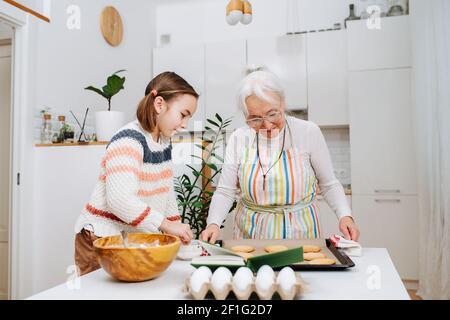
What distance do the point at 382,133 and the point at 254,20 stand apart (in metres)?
1.78

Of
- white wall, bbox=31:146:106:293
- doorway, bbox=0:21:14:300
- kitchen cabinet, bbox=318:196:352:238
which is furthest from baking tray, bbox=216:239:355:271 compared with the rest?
kitchen cabinet, bbox=318:196:352:238

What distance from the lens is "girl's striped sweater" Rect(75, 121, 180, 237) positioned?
1.14m

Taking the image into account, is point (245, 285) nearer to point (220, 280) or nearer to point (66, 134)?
point (220, 280)

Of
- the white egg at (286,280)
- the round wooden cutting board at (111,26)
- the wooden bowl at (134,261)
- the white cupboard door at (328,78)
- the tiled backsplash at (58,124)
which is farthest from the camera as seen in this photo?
the white cupboard door at (328,78)

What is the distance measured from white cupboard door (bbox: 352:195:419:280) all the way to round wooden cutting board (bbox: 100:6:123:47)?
8.23ft

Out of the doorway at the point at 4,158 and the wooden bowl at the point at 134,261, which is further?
the doorway at the point at 4,158

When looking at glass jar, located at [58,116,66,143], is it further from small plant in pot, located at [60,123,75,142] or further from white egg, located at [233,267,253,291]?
white egg, located at [233,267,253,291]

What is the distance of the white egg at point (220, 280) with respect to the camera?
0.78 m

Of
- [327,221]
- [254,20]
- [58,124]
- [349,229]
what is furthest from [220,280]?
[254,20]

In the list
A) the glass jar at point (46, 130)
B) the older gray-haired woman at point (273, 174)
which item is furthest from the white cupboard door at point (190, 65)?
the older gray-haired woman at point (273, 174)

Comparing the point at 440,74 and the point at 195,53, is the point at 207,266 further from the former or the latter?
the point at 195,53

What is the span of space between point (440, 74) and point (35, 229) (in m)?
3.00

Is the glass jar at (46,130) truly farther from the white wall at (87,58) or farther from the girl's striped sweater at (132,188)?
the girl's striped sweater at (132,188)

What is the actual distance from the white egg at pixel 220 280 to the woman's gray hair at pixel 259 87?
2.81ft
